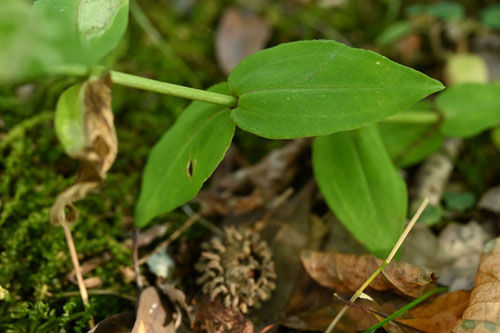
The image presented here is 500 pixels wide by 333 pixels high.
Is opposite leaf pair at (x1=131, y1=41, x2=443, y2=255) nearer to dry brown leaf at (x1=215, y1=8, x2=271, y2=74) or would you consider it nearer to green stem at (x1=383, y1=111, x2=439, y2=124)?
green stem at (x1=383, y1=111, x2=439, y2=124)

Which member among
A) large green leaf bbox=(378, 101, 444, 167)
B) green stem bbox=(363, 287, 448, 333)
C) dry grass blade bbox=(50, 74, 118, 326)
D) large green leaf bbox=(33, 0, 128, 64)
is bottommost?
green stem bbox=(363, 287, 448, 333)

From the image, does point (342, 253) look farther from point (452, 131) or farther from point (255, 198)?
point (452, 131)

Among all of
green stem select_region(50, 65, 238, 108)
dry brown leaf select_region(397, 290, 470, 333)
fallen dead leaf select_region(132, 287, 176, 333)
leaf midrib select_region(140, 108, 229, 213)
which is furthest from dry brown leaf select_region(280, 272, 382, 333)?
green stem select_region(50, 65, 238, 108)

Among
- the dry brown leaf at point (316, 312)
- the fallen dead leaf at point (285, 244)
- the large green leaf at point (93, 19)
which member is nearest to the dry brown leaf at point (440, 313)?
the dry brown leaf at point (316, 312)

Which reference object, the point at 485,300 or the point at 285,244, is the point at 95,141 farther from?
the point at 485,300

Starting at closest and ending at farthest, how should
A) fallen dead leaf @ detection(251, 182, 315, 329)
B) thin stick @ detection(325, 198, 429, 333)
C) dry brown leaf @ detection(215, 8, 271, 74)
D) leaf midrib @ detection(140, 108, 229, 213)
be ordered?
1. thin stick @ detection(325, 198, 429, 333)
2. leaf midrib @ detection(140, 108, 229, 213)
3. fallen dead leaf @ detection(251, 182, 315, 329)
4. dry brown leaf @ detection(215, 8, 271, 74)

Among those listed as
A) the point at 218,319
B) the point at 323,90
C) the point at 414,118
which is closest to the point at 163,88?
Answer: the point at 323,90
